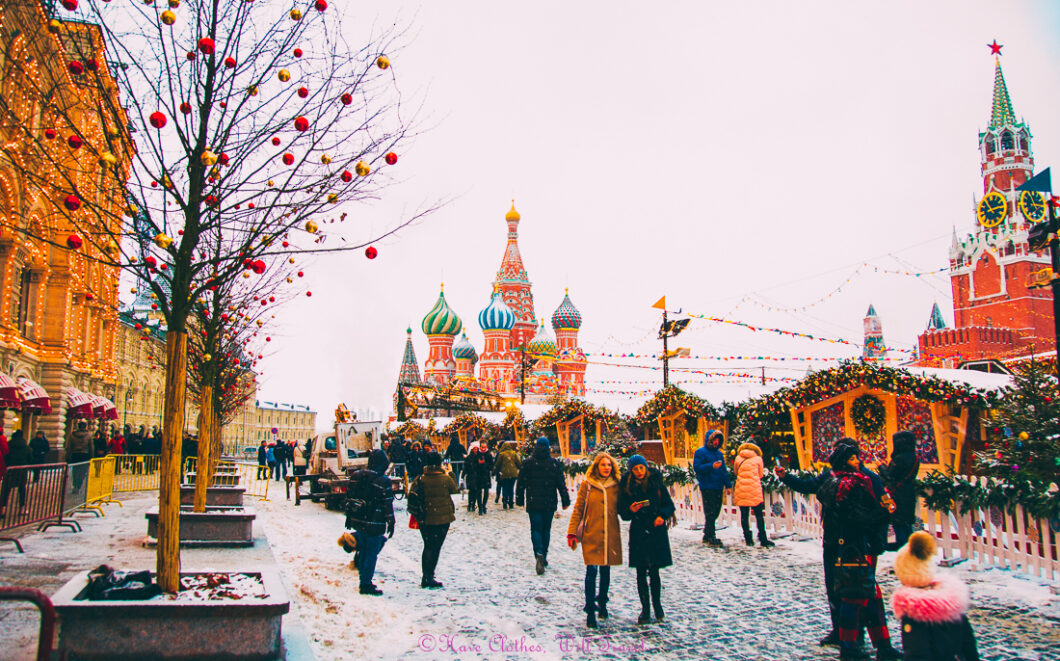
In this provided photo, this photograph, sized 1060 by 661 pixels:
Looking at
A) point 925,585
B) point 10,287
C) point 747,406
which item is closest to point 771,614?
point 925,585

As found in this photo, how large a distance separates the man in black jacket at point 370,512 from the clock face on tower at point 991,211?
13.7 metres

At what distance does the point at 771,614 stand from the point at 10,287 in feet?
74.8

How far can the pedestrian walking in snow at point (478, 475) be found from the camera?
17023 millimetres

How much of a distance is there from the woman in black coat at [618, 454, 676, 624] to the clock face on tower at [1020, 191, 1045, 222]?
10.2m

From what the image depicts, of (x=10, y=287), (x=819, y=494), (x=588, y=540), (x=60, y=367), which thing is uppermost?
(x=10, y=287)

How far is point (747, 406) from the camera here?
18.1 meters

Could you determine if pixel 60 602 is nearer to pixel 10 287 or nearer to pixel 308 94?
pixel 308 94

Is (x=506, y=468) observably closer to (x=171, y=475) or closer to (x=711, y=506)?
(x=711, y=506)

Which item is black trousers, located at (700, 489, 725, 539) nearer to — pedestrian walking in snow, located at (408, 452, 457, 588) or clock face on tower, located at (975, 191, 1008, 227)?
pedestrian walking in snow, located at (408, 452, 457, 588)

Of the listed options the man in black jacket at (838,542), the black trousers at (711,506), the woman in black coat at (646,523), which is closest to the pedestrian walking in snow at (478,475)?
the black trousers at (711,506)

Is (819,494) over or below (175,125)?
below

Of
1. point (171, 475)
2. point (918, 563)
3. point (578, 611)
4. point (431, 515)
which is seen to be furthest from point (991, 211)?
point (171, 475)

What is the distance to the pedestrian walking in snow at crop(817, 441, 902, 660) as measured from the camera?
5730 mm

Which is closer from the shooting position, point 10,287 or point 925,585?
point 925,585
